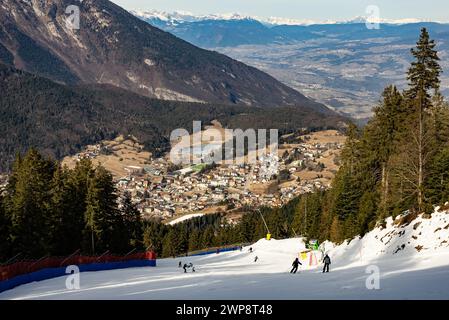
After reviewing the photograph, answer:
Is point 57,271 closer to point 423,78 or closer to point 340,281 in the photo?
point 340,281

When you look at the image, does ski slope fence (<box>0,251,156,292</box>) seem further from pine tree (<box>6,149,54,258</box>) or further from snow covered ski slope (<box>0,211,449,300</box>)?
pine tree (<box>6,149,54,258</box>)

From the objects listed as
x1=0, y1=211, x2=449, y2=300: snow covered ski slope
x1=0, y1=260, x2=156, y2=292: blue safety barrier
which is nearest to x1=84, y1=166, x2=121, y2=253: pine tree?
x1=0, y1=260, x2=156, y2=292: blue safety barrier

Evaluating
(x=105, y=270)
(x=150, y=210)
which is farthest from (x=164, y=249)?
(x=150, y=210)

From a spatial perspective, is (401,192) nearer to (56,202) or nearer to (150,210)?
(56,202)

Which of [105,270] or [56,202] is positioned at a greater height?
[56,202]

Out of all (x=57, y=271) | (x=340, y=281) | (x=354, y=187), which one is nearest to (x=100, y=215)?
(x=57, y=271)
